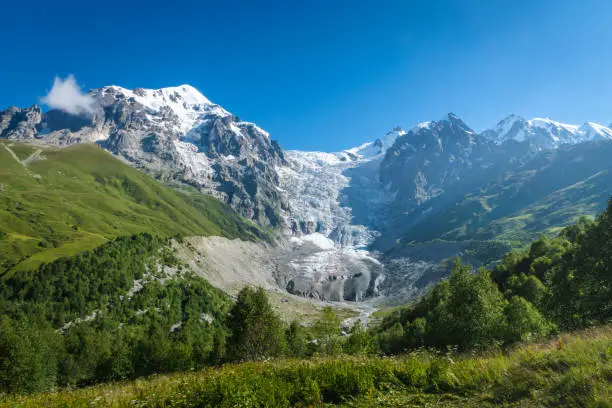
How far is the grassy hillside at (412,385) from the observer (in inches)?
336

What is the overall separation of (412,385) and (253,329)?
5344cm

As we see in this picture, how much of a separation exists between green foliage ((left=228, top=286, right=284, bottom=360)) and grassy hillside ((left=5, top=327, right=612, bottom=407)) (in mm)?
48738

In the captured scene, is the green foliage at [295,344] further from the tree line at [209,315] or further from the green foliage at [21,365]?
the green foliage at [21,365]

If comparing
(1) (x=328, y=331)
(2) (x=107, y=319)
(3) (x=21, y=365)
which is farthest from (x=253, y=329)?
(2) (x=107, y=319)

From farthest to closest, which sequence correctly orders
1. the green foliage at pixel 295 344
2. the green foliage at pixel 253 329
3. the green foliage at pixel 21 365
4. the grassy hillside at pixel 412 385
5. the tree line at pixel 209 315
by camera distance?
1. the green foliage at pixel 295 344
2. the green foliage at pixel 253 329
3. the green foliage at pixel 21 365
4. the tree line at pixel 209 315
5. the grassy hillside at pixel 412 385

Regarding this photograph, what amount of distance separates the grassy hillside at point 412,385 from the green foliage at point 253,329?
48738 mm

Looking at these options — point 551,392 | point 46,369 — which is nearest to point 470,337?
point 551,392

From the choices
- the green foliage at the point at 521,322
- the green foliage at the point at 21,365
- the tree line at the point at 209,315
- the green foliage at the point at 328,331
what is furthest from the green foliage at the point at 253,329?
the green foliage at the point at 521,322

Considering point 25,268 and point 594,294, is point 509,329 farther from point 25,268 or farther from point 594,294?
point 25,268

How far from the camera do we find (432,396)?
34.3 ft

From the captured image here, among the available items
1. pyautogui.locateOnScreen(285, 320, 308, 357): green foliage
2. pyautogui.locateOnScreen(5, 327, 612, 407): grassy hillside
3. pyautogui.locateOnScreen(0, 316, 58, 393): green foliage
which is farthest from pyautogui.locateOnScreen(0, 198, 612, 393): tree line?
pyautogui.locateOnScreen(5, 327, 612, 407): grassy hillside

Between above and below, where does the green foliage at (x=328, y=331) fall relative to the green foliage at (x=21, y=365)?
below

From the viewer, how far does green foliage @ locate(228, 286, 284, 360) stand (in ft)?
196

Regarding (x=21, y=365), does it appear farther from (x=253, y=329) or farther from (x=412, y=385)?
(x=412, y=385)
